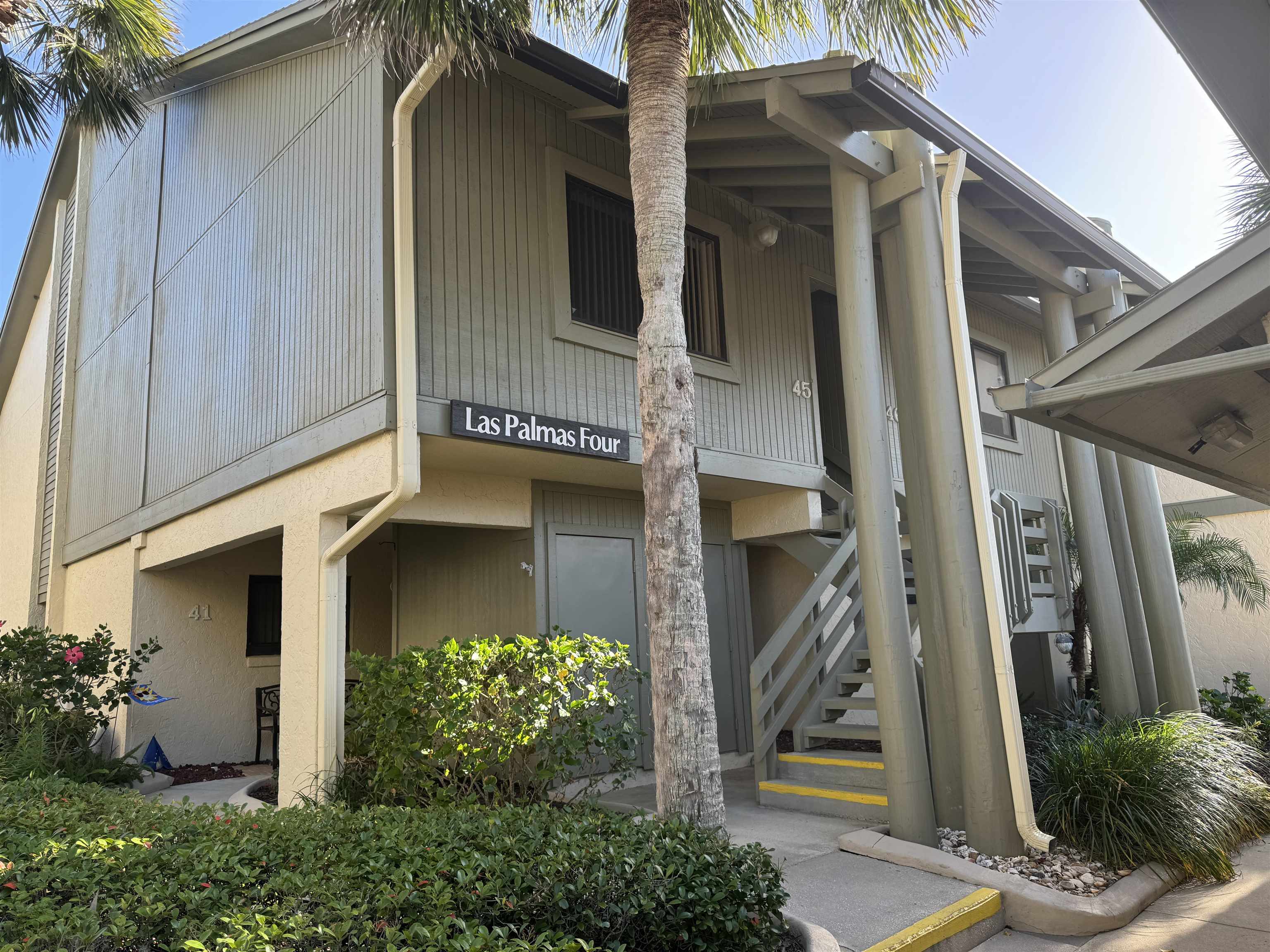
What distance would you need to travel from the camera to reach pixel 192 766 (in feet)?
34.7

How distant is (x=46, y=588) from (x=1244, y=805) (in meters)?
15.3

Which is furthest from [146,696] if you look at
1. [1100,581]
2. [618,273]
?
[1100,581]

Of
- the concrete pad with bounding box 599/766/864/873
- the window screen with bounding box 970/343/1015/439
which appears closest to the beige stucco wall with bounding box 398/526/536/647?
the concrete pad with bounding box 599/766/864/873

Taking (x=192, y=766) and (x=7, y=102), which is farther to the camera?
(x=192, y=766)

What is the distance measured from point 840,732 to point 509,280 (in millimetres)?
4572

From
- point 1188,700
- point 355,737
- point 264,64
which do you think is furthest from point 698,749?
point 264,64

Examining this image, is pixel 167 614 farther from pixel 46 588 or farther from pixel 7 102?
pixel 7 102

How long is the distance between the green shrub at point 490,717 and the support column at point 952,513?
2118mm

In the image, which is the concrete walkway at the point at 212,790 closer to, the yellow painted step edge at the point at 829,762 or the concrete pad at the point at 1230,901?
the yellow painted step edge at the point at 829,762

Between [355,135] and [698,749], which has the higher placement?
[355,135]

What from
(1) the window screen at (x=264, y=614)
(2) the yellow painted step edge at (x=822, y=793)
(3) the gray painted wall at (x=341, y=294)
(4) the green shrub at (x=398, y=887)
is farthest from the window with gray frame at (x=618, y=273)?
(1) the window screen at (x=264, y=614)

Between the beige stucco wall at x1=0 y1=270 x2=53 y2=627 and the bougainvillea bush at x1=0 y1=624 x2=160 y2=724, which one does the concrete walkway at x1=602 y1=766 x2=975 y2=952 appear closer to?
the bougainvillea bush at x1=0 y1=624 x2=160 y2=724

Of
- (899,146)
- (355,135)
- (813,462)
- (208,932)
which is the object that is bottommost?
(208,932)

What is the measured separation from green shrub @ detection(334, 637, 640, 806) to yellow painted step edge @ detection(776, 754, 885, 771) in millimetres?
1798
